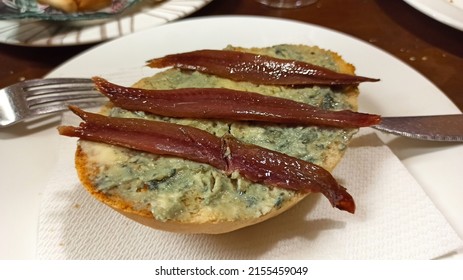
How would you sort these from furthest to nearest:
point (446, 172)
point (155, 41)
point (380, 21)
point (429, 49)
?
1. point (380, 21)
2. point (429, 49)
3. point (155, 41)
4. point (446, 172)

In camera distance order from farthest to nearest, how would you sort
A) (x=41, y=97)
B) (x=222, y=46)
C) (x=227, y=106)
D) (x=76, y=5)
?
(x=76, y=5), (x=222, y=46), (x=41, y=97), (x=227, y=106)

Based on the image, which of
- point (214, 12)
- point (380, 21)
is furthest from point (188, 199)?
point (380, 21)

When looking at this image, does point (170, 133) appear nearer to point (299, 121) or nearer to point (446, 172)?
point (299, 121)

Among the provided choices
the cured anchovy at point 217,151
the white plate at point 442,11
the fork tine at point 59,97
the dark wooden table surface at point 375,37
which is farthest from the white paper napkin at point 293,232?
the white plate at point 442,11

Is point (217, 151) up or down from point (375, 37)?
up

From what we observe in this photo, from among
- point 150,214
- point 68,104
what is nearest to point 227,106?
point 150,214

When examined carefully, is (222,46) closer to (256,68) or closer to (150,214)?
(256,68)

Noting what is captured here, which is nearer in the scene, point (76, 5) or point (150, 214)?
point (150, 214)

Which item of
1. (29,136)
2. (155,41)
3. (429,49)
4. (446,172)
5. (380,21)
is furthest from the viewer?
(380,21)
